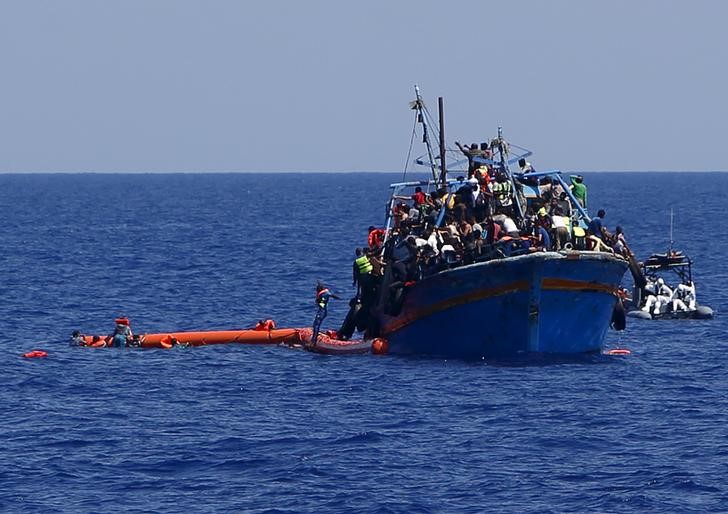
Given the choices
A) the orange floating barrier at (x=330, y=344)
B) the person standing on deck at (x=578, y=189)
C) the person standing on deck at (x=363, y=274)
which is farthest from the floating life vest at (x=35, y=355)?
the person standing on deck at (x=578, y=189)

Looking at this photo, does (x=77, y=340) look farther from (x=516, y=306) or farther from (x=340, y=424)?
(x=340, y=424)

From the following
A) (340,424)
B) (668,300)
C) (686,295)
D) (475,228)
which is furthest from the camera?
(686,295)

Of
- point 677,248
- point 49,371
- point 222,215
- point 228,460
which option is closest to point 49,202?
point 222,215

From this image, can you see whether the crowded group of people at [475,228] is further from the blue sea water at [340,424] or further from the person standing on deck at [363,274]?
the blue sea water at [340,424]

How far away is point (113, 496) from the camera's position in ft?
86.8

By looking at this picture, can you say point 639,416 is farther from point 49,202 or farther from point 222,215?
point 49,202

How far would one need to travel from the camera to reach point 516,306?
3819 cm

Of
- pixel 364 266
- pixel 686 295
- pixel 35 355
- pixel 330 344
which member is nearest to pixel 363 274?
pixel 364 266

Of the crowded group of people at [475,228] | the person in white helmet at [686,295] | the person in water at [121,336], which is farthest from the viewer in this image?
the person in white helmet at [686,295]

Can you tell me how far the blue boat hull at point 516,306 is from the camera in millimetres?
37562

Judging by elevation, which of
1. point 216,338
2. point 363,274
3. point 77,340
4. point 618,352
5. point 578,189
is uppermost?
point 578,189

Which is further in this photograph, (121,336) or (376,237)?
(376,237)

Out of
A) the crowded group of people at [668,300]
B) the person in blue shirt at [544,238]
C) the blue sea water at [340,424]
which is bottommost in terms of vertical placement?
the blue sea water at [340,424]

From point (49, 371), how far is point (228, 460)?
1206 cm
